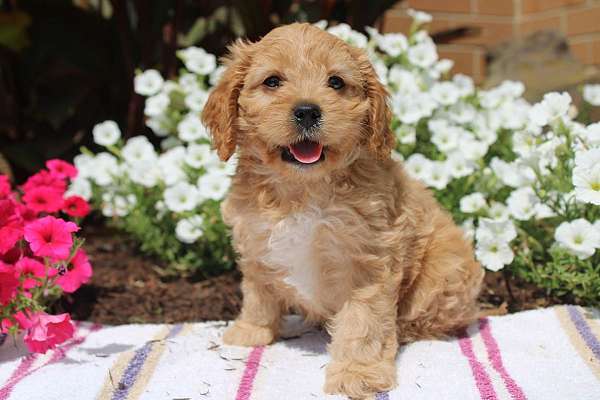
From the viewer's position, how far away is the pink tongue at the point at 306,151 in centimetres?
245

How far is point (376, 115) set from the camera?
2.67 meters

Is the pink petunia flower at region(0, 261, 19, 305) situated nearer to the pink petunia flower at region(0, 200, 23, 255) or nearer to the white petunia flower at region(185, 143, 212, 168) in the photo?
the pink petunia flower at region(0, 200, 23, 255)

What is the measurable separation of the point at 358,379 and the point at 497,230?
1.23 metres

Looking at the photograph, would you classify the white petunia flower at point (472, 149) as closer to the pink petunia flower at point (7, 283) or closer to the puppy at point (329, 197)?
the puppy at point (329, 197)

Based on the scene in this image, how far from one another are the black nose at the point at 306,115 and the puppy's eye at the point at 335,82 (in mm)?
254

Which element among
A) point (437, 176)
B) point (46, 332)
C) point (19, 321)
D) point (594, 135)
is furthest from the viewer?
point (437, 176)

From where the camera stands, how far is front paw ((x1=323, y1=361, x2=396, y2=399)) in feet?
8.14

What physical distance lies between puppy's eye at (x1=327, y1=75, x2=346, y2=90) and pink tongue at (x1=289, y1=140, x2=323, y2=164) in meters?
0.30

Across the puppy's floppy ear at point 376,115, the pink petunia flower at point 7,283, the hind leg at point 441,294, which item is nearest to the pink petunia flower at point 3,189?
the pink petunia flower at point 7,283

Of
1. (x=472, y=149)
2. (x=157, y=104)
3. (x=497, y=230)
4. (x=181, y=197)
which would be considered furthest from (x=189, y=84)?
(x=497, y=230)

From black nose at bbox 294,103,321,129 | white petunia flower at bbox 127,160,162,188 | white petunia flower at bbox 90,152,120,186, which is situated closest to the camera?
black nose at bbox 294,103,321,129

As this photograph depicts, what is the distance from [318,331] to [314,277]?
66cm

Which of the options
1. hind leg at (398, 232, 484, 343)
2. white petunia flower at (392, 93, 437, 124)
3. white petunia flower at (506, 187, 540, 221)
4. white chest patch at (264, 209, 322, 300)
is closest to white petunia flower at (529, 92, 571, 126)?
white petunia flower at (506, 187, 540, 221)

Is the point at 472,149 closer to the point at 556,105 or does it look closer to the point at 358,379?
the point at 556,105
